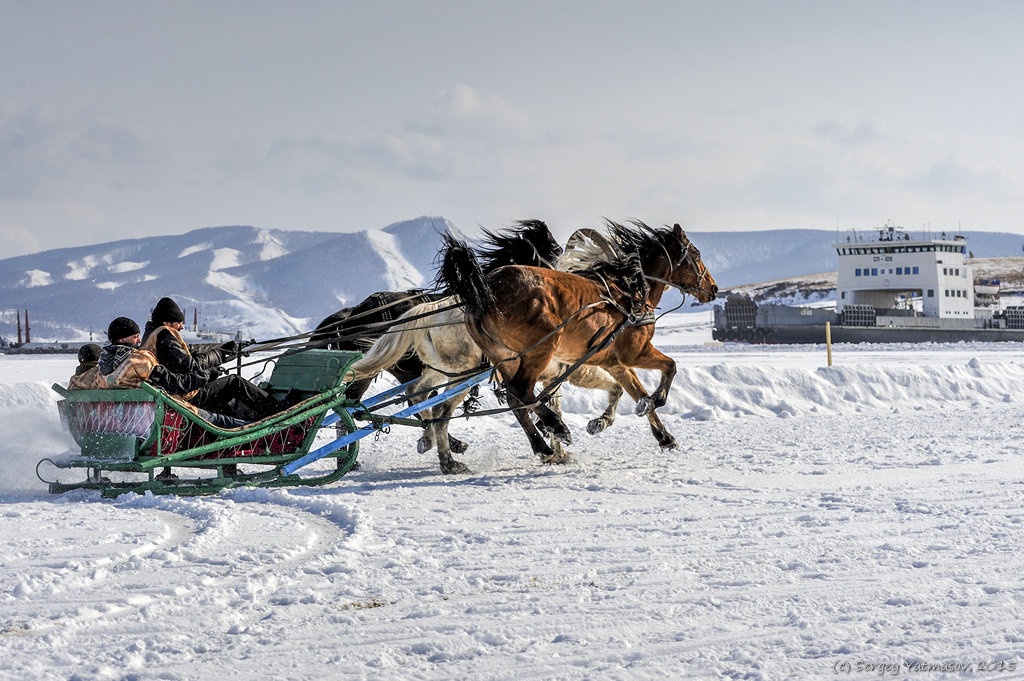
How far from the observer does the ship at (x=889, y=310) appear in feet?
136

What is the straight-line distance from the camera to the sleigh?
248 inches

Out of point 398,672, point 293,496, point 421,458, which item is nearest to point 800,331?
point 421,458

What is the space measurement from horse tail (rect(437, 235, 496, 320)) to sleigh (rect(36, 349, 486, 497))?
0.87 m

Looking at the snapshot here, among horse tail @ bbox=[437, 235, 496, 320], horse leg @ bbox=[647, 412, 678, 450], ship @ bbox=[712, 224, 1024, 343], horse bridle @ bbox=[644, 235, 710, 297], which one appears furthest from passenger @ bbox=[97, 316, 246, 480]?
ship @ bbox=[712, 224, 1024, 343]

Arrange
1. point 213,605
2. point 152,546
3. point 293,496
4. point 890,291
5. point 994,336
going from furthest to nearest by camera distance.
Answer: point 890,291 → point 994,336 → point 293,496 → point 152,546 → point 213,605

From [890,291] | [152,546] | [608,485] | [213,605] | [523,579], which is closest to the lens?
[213,605]

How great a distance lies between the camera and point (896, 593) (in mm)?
3836

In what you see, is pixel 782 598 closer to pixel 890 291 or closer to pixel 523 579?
pixel 523 579

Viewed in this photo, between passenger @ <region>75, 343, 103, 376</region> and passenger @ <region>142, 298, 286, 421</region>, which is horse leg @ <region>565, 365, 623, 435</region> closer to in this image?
passenger @ <region>142, 298, 286, 421</region>

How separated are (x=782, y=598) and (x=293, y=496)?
370 centimetres

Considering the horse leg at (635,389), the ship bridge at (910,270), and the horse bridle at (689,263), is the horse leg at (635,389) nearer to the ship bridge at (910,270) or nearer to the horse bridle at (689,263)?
the horse bridle at (689,263)

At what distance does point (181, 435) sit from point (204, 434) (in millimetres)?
178

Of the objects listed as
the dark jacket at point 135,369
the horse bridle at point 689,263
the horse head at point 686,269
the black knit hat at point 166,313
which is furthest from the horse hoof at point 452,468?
the horse head at point 686,269

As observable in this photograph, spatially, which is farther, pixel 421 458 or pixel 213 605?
pixel 421 458
